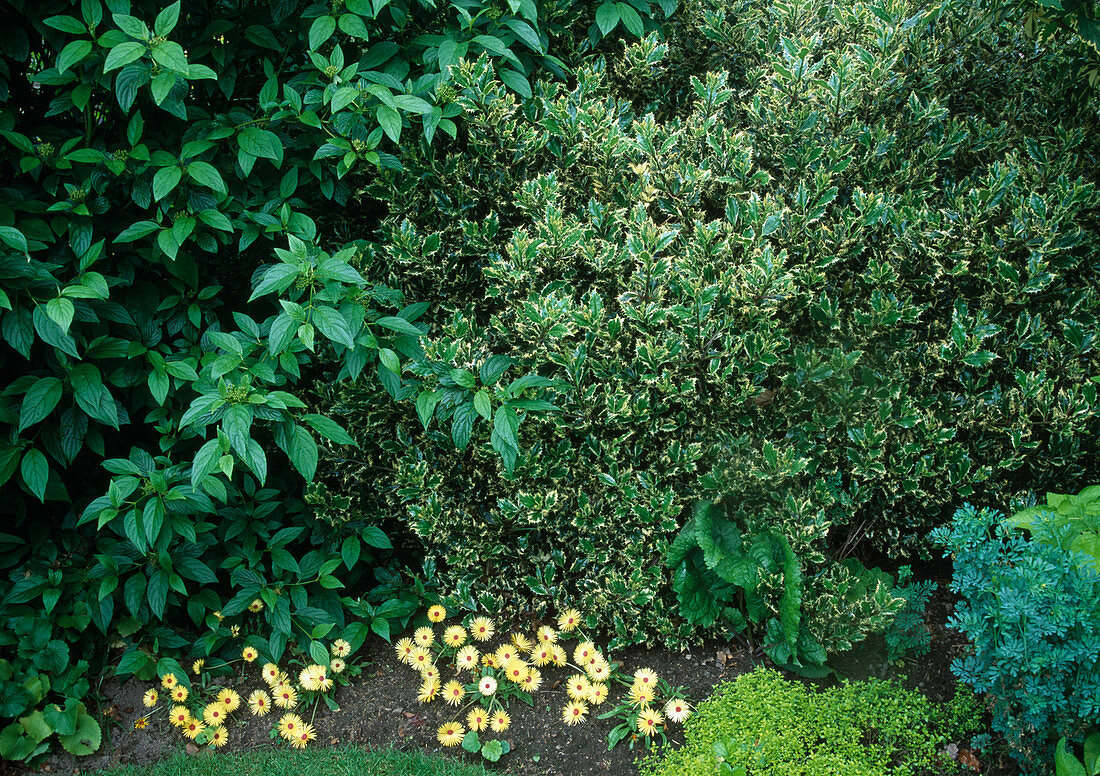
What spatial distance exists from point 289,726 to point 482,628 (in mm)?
799

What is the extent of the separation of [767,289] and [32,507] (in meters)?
3.07

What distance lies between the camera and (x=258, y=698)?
3146 millimetres

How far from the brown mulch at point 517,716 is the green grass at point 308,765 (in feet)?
0.23

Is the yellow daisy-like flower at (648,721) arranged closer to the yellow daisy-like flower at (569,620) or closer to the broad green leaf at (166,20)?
the yellow daisy-like flower at (569,620)

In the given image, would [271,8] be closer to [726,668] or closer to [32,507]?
[32,507]

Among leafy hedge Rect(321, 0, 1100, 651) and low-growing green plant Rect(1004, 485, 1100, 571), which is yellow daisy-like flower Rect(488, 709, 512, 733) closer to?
leafy hedge Rect(321, 0, 1100, 651)

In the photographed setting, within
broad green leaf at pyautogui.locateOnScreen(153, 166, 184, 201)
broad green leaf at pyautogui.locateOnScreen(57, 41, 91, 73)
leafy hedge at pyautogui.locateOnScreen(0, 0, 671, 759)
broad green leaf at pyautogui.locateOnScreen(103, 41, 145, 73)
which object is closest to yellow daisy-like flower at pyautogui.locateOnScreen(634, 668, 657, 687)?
leafy hedge at pyautogui.locateOnScreen(0, 0, 671, 759)

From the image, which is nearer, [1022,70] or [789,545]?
[789,545]

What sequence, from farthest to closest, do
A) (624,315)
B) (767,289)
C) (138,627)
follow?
(138,627), (624,315), (767,289)

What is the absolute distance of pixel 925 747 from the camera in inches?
104

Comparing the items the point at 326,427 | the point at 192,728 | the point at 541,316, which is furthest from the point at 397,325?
the point at 192,728

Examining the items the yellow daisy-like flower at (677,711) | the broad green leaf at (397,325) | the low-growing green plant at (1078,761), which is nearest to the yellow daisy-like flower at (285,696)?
the yellow daisy-like flower at (677,711)

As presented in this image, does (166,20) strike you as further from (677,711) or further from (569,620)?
(677,711)

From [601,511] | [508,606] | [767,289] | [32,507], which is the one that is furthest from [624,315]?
[32,507]
